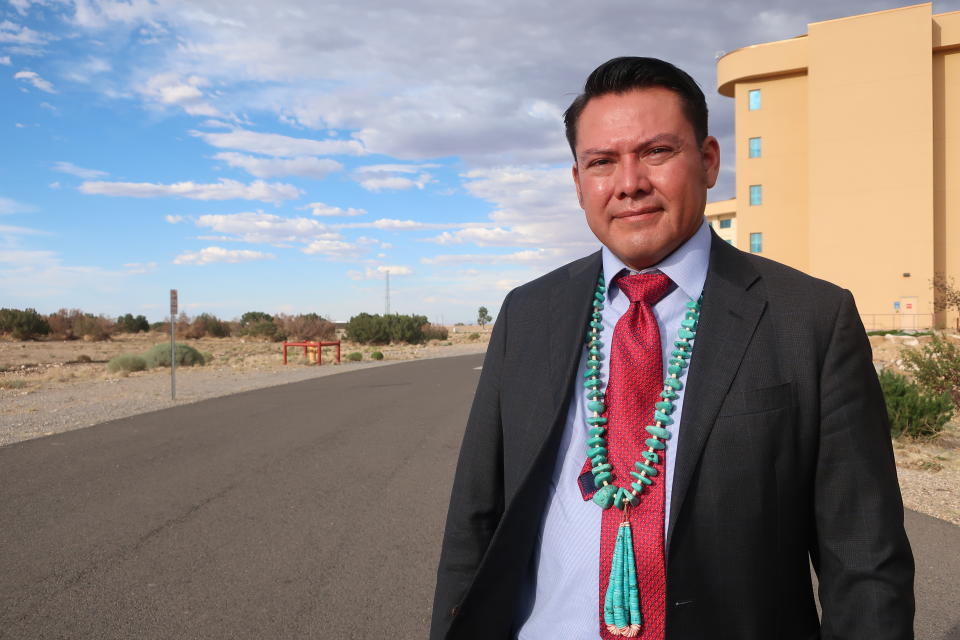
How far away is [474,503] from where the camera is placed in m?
2.10

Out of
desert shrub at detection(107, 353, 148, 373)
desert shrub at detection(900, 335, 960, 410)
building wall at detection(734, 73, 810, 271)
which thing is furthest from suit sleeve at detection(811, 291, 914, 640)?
building wall at detection(734, 73, 810, 271)

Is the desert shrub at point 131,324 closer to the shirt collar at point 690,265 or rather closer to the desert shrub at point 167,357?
the desert shrub at point 167,357

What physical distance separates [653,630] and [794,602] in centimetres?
34

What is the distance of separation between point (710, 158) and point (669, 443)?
76 cm

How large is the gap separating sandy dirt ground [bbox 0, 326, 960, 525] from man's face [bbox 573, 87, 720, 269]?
240 inches

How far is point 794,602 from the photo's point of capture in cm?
180

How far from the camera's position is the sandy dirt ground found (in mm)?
8242

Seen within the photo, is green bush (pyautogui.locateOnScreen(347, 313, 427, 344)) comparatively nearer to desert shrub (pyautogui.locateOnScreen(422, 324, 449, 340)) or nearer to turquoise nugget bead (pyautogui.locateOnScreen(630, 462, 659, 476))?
desert shrub (pyautogui.locateOnScreen(422, 324, 449, 340))

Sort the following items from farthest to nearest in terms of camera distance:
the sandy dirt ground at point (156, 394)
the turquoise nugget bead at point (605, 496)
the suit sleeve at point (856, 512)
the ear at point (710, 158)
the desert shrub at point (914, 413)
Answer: the desert shrub at point (914, 413) < the sandy dirt ground at point (156, 394) < the ear at point (710, 158) < the turquoise nugget bead at point (605, 496) < the suit sleeve at point (856, 512)

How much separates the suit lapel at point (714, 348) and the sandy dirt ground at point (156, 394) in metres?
5.97

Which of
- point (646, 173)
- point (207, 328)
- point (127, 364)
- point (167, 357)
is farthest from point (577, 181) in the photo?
point (207, 328)

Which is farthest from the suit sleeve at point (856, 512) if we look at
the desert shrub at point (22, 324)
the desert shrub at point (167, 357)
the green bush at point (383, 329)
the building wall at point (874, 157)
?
the desert shrub at point (22, 324)

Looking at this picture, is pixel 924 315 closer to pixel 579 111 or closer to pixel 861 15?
pixel 861 15

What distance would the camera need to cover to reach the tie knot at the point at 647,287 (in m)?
A: 1.95
